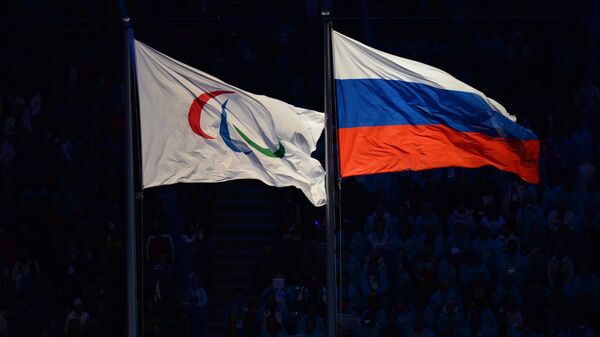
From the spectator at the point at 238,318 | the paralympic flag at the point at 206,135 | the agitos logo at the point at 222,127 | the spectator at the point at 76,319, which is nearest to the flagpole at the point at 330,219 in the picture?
the paralympic flag at the point at 206,135

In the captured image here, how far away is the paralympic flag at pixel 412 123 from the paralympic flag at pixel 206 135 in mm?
574

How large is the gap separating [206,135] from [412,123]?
6.61 feet

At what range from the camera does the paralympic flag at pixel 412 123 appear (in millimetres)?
12680

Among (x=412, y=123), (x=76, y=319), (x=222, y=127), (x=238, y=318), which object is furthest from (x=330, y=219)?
(x=76, y=319)

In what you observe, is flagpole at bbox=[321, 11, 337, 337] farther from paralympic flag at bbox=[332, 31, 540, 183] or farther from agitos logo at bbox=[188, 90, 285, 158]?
agitos logo at bbox=[188, 90, 285, 158]

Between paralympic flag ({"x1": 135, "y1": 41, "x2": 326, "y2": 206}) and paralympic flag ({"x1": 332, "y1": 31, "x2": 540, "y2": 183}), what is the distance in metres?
0.57

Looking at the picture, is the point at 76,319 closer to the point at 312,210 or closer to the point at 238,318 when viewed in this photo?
the point at 238,318

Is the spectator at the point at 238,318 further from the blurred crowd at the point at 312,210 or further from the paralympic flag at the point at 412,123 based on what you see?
the paralympic flag at the point at 412,123

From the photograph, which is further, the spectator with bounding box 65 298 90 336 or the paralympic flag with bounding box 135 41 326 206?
the spectator with bounding box 65 298 90 336

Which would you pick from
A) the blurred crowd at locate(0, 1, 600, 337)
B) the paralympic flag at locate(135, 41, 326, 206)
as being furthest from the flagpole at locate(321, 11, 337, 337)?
the blurred crowd at locate(0, 1, 600, 337)

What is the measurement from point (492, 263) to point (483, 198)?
46.8 inches

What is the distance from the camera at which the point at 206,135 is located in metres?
12.8

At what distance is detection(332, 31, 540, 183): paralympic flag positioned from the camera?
499 inches

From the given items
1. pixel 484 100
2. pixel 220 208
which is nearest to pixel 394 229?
pixel 220 208
